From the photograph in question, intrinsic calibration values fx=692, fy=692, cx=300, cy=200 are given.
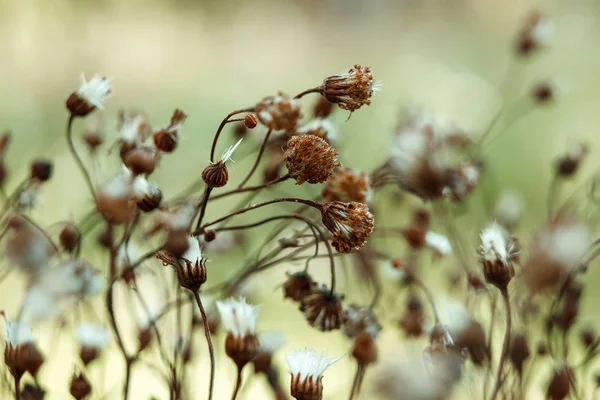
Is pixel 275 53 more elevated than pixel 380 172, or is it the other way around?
pixel 380 172

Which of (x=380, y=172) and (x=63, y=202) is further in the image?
(x=63, y=202)

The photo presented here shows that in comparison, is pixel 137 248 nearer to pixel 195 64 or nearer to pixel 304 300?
pixel 304 300

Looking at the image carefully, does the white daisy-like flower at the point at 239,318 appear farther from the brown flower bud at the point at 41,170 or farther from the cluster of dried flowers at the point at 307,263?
the brown flower bud at the point at 41,170

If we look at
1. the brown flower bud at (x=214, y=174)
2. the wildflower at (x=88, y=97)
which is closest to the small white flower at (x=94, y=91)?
the wildflower at (x=88, y=97)

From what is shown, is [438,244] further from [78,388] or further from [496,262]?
[78,388]

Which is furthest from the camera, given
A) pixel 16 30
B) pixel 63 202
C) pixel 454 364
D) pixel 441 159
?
pixel 16 30

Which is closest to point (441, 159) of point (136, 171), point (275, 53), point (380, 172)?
point (380, 172)

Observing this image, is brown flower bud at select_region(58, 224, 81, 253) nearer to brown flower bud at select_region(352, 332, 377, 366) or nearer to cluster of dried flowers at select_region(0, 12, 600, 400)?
cluster of dried flowers at select_region(0, 12, 600, 400)
